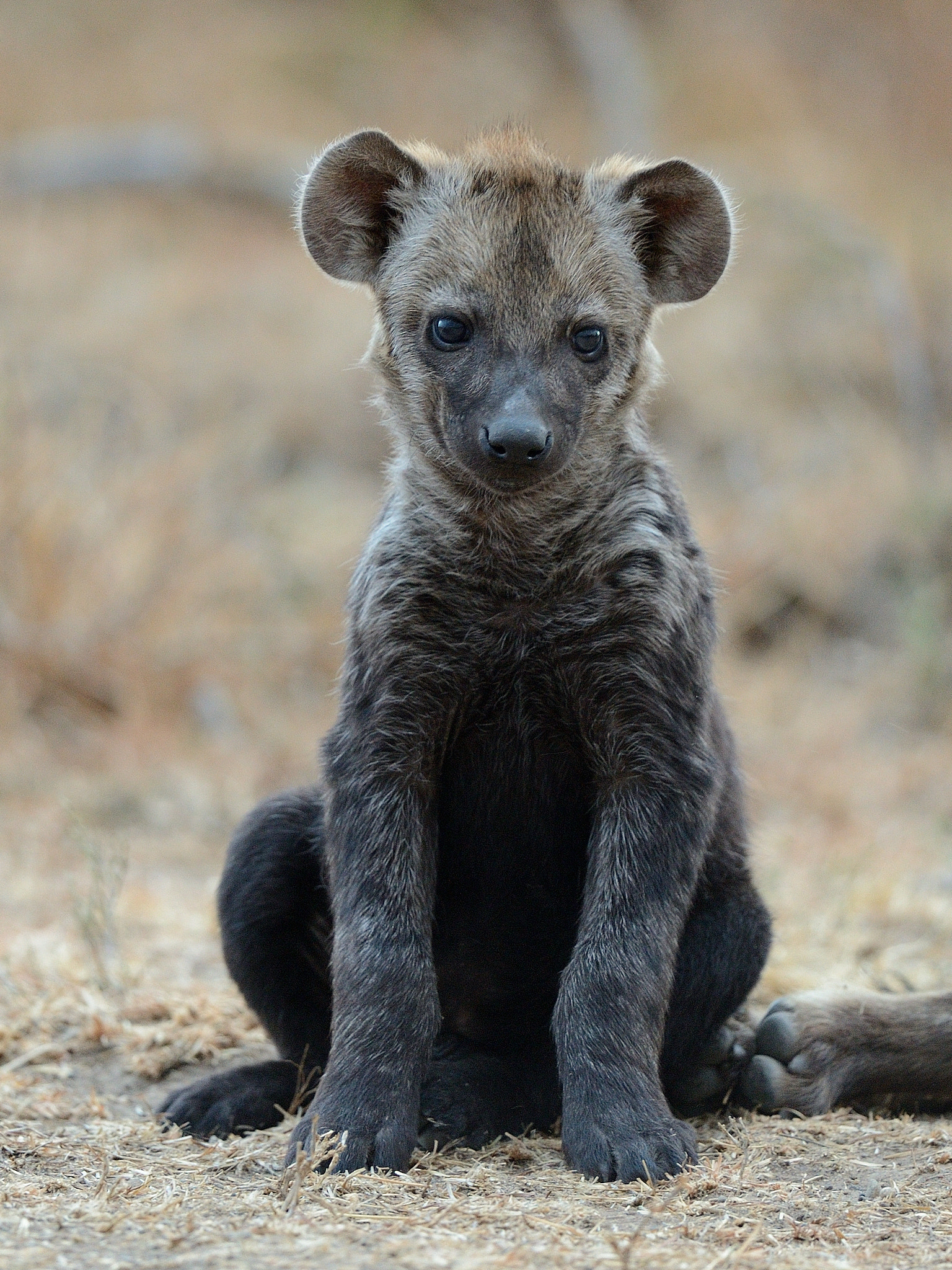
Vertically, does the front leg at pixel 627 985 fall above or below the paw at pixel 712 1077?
above

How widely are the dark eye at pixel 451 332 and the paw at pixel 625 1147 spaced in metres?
1.72

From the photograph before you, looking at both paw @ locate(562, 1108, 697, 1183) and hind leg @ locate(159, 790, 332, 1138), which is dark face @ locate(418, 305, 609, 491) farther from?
paw @ locate(562, 1108, 697, 1183)

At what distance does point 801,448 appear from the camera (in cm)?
1069

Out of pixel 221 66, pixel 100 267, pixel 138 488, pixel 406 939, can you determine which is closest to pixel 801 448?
pixel 138 488

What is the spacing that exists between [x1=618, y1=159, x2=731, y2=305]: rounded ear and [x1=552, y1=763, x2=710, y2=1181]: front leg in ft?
4.35

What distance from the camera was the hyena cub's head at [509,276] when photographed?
11.5ft

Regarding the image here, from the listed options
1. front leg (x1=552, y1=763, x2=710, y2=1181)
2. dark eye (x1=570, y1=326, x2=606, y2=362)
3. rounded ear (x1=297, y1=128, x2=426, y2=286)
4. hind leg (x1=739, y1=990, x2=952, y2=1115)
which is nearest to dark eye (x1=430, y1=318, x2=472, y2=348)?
dark eye (x1=570, y1=326, x2=606, y2=362)

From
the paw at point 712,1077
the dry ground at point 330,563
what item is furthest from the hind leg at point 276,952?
the paw at point 712,1077

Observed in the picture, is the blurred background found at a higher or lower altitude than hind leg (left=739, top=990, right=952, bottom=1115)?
higher

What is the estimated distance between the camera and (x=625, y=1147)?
121 inches

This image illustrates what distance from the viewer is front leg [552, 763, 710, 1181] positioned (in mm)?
3109

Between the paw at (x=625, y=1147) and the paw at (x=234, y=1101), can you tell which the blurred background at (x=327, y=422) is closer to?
the paw at (x=234, y=1101)

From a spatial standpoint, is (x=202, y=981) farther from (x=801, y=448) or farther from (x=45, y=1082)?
(x=801, y=448)

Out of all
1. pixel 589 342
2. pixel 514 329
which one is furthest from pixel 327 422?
pixel 514 329
